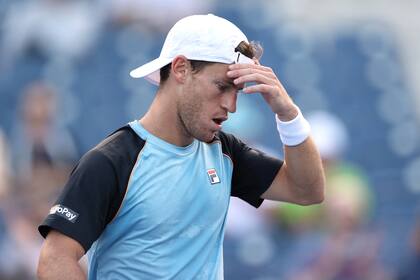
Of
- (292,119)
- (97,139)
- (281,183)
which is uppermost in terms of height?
A: (292,119)

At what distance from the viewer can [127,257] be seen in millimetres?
3645

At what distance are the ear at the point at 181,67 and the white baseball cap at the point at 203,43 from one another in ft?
0.07

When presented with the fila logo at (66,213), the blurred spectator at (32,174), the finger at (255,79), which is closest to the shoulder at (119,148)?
the fila logo at (66,213)

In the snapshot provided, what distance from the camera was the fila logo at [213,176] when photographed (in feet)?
12.5

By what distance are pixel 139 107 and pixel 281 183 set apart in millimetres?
5908

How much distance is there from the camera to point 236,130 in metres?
9.15

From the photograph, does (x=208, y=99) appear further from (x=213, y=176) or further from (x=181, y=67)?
(x=213, y=176)

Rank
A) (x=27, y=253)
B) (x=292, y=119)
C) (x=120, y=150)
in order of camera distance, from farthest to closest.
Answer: (x=27, y=253)
(x=292, y=119)
(x=120, y=150)

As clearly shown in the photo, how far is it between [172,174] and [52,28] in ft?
22.8

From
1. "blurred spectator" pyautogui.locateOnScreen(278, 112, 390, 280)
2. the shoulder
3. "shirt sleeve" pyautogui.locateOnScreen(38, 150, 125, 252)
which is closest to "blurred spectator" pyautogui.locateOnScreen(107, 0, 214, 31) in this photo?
"blurred spectator" pyautogui.locateOnScreen(278, 112, 390, 280)

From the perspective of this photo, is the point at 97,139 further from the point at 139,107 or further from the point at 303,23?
the point at 303,23

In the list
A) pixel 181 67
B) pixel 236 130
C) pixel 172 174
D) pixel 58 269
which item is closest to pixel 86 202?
pixel 58 269

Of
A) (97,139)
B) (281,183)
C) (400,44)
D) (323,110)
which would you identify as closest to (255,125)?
(323,110)

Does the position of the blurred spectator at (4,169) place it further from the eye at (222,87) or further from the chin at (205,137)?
the eye at (222,87)
